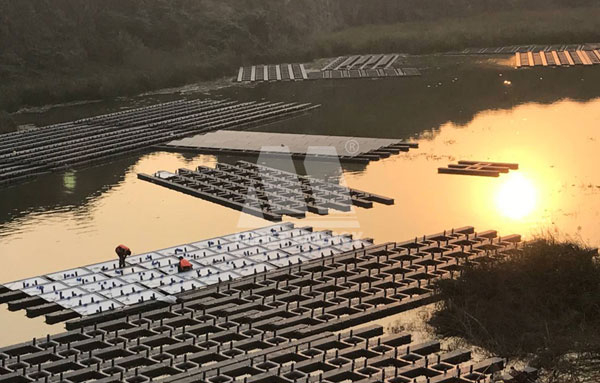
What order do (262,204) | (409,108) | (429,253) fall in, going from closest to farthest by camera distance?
1. (429,253)
2. (262,204)
3. (409,108)

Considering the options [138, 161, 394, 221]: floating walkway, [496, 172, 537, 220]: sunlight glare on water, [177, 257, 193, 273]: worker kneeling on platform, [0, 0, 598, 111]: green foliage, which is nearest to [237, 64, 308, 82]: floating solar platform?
[0, 0, 598, 111]: green foliage

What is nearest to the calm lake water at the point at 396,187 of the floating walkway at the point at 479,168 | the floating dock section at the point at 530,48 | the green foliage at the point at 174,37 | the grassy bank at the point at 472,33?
the floating walkway at the point at 479,168

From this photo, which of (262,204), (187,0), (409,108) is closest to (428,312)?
(262,204)

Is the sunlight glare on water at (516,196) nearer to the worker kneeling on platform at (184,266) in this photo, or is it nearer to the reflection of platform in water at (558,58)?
the worker kneeling on platform at (184,266)

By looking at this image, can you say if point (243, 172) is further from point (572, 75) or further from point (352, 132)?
point (572, 75)

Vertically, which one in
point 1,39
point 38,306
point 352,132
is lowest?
point 38,306

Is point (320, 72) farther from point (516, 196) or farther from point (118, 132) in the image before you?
point (516, 196)

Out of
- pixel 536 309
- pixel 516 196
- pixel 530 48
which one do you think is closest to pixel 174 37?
pixel 530 48

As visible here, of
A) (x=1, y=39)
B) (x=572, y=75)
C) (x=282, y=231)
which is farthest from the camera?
(x=1, y=39)
